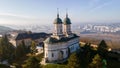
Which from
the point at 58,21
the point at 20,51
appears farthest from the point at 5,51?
the point at 58,21

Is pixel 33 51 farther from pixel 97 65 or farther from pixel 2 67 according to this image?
pixel 97 65

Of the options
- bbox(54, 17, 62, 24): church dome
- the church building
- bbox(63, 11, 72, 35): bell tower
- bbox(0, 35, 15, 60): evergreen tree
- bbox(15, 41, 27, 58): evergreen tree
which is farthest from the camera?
bbox(15, 41, 27, 58): evergreen tree

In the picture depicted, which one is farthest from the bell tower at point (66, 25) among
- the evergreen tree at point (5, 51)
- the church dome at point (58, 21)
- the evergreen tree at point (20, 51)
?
the evergreen tree at point (5, 51)

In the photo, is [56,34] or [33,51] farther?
[33,51]

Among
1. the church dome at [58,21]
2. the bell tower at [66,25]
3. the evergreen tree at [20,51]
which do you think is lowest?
the evergreen tree at [20,51]

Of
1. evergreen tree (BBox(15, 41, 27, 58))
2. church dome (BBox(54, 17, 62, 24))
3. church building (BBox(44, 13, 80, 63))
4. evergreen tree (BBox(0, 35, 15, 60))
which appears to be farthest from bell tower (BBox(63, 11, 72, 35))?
evergreen tree (BBox(0, 35, 15, 60))

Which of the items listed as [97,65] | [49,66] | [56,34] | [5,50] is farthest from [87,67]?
[5,50]

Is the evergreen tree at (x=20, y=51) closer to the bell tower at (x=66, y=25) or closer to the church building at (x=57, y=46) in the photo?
the church building at (x=57, y=46)

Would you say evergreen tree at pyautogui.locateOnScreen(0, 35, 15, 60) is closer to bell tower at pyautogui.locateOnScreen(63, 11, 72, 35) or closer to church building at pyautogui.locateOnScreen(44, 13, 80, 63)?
church building at pyautogui.locateOnScreen(44, 13, 80, 63)

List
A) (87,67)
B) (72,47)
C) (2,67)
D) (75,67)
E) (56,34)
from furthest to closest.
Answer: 1. (72,47)
2. (56,34)
3. (2,67)
4. (87,67)
5. (75,67)

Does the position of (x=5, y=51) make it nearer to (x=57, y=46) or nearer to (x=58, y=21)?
(x=57, y=46)

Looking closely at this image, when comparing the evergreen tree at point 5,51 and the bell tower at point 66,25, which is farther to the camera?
the bell tower at point 66,25
